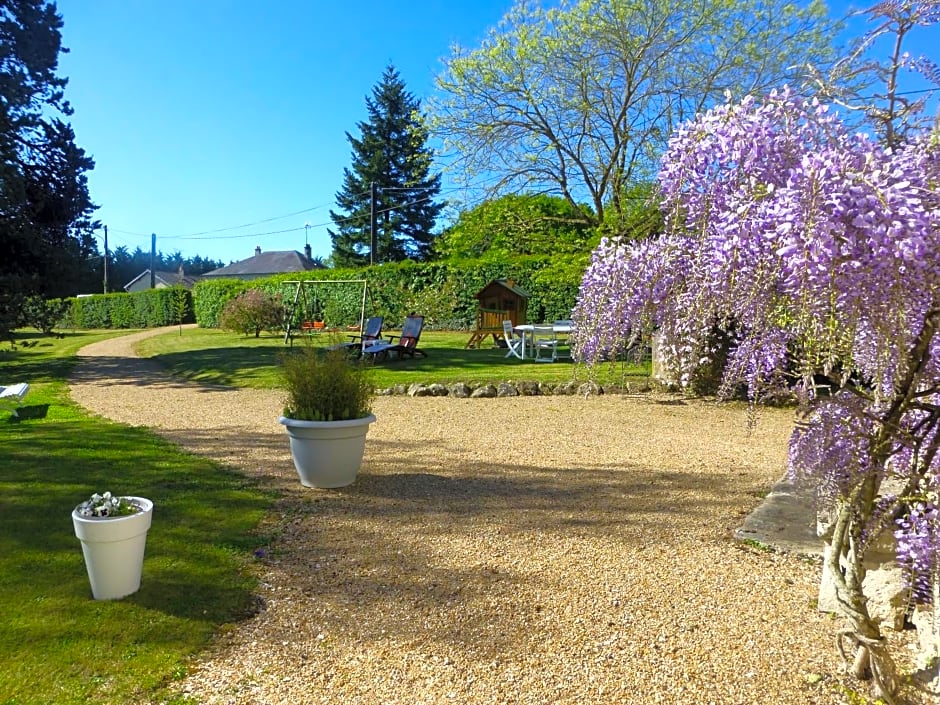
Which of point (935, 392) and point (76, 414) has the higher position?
point (935, 392)

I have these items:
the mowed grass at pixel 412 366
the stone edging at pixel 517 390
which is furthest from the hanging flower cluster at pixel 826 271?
the stone edging at pixel 517 390

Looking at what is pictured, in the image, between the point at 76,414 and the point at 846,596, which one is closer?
the point at 846,596

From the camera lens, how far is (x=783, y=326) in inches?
91.8

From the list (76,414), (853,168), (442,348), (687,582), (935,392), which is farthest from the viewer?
(442,348)

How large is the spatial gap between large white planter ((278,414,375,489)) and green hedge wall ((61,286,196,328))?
101ft

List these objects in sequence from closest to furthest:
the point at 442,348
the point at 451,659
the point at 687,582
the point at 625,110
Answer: the point at 451,659, the point at 687,582, the point at 625,110, the point at 442,348

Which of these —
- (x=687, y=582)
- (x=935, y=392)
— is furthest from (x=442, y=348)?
(x=935, y=392)

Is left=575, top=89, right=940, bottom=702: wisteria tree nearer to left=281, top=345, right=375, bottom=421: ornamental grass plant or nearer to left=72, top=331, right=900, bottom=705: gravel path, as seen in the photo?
left=72, top=331, right=900, bottom=705: gravel path

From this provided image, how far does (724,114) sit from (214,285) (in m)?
30.6

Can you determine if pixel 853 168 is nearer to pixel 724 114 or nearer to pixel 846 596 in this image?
pixel 724 114

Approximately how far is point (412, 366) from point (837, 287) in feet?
36.5

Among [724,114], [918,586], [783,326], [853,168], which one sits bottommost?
[918,586]

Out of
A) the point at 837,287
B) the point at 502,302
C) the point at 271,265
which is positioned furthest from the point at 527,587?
the point at 271,265

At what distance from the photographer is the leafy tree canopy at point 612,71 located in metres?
12.3
